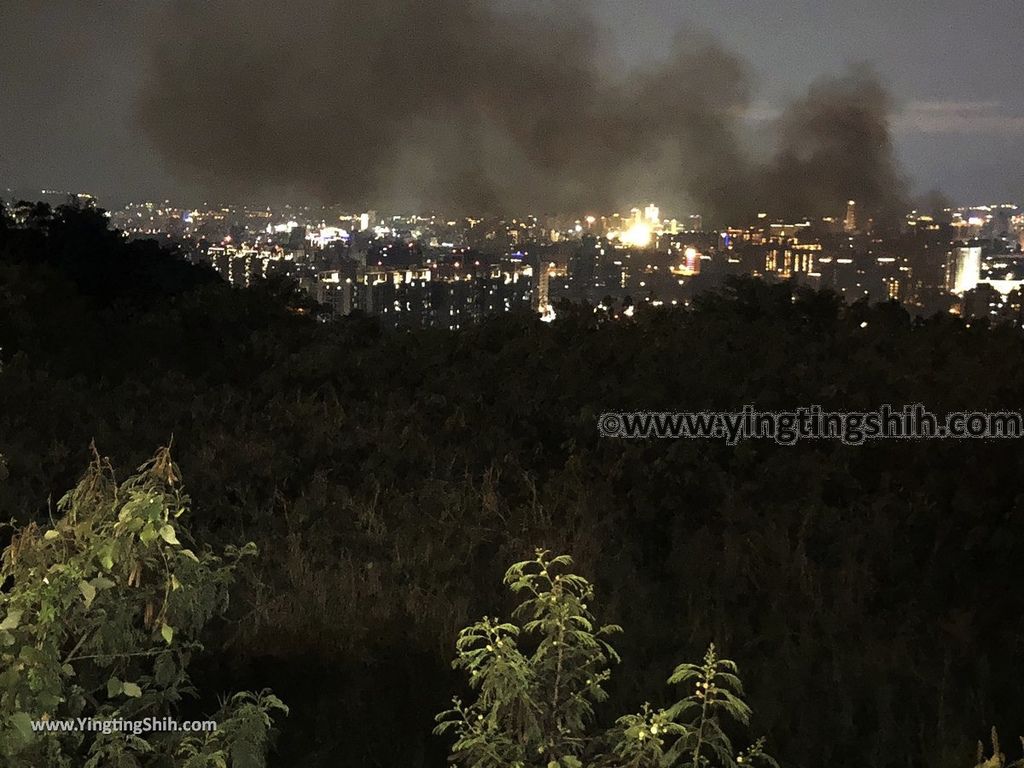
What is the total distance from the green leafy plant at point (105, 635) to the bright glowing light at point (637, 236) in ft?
48.1

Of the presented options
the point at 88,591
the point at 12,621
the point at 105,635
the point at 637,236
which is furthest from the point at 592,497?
the point at 637,236

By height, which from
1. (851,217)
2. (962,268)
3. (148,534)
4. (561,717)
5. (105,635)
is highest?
(851,217)

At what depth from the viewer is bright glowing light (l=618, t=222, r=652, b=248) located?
17.3 meters

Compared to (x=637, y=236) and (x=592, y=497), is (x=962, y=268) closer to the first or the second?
(x=637, y=236)

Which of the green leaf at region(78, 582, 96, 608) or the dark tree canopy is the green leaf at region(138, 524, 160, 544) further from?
the dark tree canopy

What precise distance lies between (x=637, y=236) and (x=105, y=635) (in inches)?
A: 632

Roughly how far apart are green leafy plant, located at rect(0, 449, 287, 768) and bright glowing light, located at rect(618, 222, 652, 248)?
14.7 m

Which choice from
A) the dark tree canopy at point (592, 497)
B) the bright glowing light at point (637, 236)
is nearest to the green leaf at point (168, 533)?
the dark tree canopy at point (592, 497)

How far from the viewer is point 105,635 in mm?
2734

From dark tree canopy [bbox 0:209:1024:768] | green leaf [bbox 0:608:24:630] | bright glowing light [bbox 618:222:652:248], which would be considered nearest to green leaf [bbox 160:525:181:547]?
green leaf [bbox 0:608:24:630]

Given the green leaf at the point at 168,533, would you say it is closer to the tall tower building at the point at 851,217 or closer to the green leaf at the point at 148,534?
the green leaf at the point at 148,534

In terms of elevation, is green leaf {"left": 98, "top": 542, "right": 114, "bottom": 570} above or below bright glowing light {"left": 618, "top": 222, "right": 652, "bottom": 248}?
below

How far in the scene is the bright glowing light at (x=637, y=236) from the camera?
17.3m

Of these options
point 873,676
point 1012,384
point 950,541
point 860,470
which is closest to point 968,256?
point 1012,384
